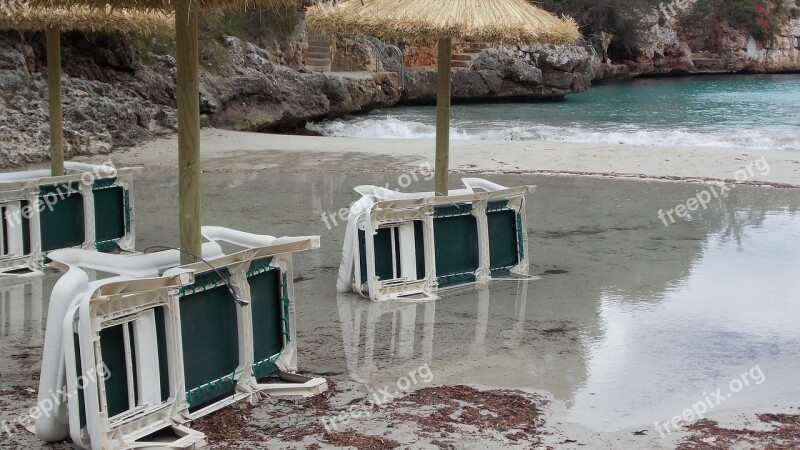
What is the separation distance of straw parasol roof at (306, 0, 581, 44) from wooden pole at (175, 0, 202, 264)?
294cm

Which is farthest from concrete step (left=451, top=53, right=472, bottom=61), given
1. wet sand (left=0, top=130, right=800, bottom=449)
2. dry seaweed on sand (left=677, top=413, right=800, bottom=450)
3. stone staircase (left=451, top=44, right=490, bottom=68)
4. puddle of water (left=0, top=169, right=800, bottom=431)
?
dry seaweed on sand (left=677, top=413, right=800, bottom=450)

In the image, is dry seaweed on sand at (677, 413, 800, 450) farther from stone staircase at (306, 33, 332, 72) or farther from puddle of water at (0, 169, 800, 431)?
stone staircase at (306, 33, 332, 72)

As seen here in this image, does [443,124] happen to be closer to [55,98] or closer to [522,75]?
[55,98]

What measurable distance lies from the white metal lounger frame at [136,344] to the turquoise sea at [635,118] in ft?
64.8

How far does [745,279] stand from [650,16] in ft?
192

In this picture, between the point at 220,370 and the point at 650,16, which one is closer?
the point at 220,370

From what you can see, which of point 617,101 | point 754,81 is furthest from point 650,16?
point 617,101

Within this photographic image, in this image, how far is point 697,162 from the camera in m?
15.9

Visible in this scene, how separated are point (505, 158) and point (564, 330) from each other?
10194 millimetres

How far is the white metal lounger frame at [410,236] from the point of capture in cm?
723

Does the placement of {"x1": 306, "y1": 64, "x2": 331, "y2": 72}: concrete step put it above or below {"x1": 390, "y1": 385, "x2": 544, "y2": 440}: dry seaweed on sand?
above

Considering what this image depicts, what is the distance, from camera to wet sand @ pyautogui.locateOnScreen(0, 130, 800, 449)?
4.88 meters

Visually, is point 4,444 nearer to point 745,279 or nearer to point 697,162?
point 745,279

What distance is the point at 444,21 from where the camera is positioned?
764 cm
